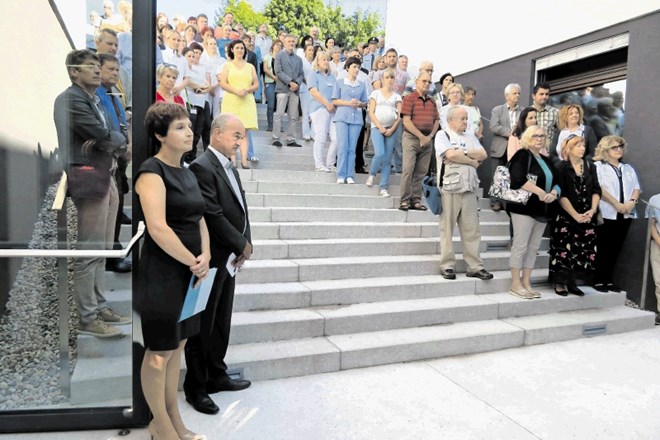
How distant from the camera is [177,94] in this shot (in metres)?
5.83

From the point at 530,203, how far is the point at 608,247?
1.87 meters

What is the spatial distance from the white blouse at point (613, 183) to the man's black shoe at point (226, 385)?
14.9ft

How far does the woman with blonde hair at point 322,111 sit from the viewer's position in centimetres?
729

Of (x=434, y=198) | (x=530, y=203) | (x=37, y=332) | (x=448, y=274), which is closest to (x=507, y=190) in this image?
(x=530, y=203)

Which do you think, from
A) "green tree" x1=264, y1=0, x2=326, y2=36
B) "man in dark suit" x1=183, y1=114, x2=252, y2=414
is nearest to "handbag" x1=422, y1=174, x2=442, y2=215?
"man in dark suit" x1=183, y1=114, x2=252, y2=414

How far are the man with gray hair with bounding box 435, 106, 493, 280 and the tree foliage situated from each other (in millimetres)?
29630

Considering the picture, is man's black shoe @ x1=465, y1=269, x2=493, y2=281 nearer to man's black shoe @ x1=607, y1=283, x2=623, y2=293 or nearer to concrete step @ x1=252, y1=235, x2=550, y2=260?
concrete step @ x1=252, y1=235, x2=550, y2=260

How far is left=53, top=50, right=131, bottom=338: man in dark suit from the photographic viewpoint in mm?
2852

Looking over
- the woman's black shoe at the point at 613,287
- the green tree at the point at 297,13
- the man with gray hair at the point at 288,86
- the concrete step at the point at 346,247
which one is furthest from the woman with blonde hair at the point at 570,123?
the green tree at the point at 297,13

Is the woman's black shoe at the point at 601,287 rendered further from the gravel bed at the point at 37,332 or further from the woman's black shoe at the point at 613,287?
the gravel bed at the point at 37,332

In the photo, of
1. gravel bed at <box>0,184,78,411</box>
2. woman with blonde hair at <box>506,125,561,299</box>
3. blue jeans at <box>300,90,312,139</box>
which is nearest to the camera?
gravel bed at <box>0,184,78,411</box>

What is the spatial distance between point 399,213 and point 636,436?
368 centimetres

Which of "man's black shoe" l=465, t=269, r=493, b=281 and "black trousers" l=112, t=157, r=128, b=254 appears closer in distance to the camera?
"black trousers" l=112, t=157, r=128, b=254

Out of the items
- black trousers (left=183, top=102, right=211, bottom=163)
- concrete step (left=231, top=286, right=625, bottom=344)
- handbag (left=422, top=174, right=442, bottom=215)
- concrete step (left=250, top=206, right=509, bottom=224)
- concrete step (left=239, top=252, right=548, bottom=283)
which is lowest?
concrete step (left=231, top=286, right=625, bottom=344)
